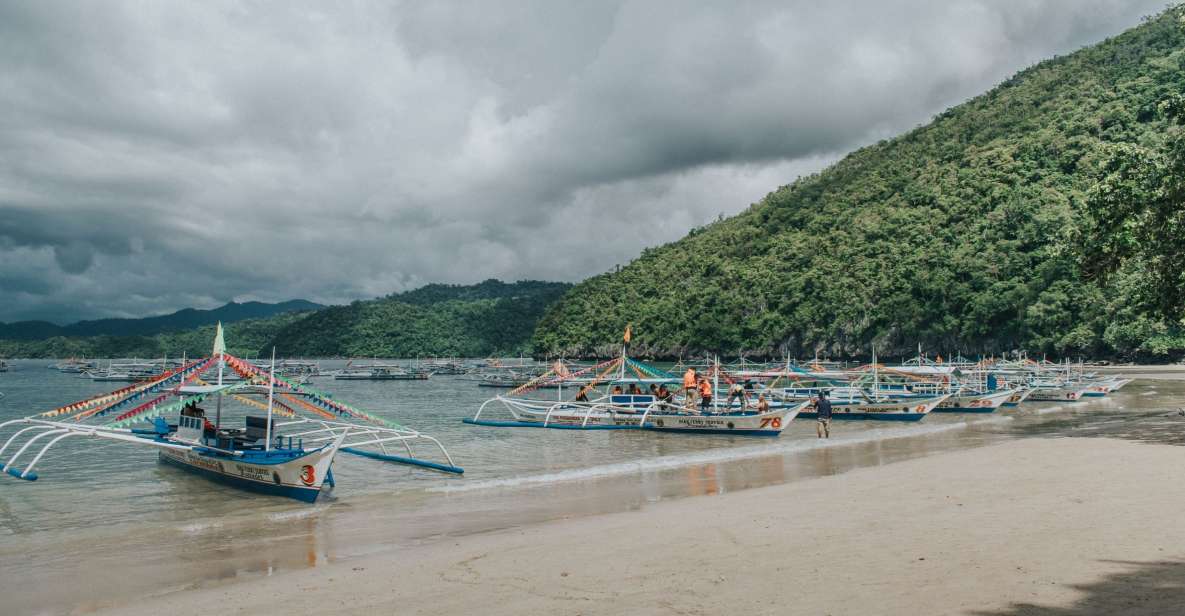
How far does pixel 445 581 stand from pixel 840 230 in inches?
5459

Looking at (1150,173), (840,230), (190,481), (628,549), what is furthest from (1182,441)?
(840,230)

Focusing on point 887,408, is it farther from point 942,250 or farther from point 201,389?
point 942,250

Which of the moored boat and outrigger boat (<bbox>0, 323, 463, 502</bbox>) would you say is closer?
outrigger boat (<bbox>0, 323, 463, 502</bbox>)

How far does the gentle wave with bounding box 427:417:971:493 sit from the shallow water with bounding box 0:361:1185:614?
0.08 metres

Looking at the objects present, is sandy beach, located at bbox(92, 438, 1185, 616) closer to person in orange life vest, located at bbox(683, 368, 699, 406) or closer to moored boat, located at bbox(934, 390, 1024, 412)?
person in orange life vest, located at bbox(683, 368, 699, 406)

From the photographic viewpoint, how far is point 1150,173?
67.1ft

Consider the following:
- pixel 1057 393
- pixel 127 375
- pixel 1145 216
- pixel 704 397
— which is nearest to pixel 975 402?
pixel 1057 393

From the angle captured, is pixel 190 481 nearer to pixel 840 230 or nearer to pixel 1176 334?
pixel 1176 334

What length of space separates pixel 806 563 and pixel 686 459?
1434cm

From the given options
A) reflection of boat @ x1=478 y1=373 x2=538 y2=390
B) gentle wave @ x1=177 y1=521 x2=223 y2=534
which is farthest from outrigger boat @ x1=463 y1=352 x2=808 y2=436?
reflection of boat @ x1=478 y1=373 x2=538 y2=390

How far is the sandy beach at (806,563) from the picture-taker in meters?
7.25

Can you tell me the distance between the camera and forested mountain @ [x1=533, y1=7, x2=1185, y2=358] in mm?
86625

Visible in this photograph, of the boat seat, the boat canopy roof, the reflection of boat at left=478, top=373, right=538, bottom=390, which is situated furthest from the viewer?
the reflection of boat at left=478, top=373, right=538, bottom=390

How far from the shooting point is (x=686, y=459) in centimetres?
2311
